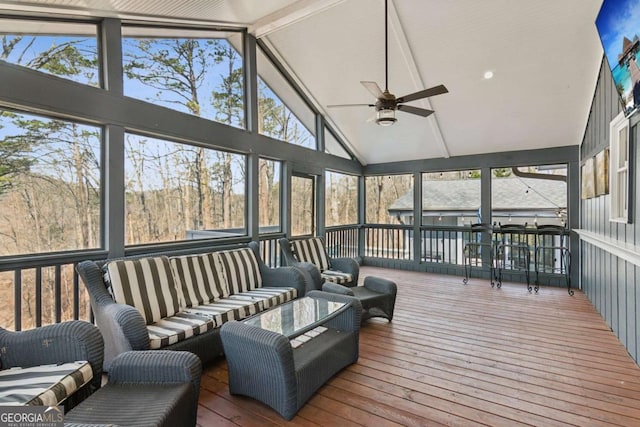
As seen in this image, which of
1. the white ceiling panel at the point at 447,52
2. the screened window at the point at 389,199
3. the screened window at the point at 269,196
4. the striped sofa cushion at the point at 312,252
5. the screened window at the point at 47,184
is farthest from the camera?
the screened window at the point at 389,199

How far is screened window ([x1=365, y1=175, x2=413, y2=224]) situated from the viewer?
7812 mm

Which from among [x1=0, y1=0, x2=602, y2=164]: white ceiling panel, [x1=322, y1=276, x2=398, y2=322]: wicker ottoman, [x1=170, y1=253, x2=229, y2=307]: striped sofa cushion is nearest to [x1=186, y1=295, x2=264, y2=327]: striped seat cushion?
[x1=170, y1=253, x2=229, y2=307]: striped sofa cushion

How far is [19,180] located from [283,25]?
12.1 ft

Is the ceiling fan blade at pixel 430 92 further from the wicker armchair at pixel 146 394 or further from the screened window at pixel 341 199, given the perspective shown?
the screened window at pixel 341 199

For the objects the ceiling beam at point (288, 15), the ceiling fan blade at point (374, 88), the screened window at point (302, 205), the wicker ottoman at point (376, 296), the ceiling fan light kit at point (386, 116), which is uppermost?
the ceiling beam at point (288, 15)

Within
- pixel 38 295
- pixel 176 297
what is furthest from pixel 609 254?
pixel 38 295

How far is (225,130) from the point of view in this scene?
448 centimetres

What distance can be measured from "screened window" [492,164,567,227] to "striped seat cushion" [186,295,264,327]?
557 cm

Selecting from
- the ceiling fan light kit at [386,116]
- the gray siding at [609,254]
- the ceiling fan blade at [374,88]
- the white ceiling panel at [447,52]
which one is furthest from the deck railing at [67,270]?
the ceiling fan blade at [374,88]

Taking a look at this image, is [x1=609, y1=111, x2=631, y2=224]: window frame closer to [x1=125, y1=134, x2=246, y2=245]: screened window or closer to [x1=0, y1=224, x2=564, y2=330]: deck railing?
[x1=0, y1=224, x2=564, y2=330]: deck railing

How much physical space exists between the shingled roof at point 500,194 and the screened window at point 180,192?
464 cm

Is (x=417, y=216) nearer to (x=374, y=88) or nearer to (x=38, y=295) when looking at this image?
(x=374, y=88)

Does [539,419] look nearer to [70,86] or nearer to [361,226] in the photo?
[70,86]

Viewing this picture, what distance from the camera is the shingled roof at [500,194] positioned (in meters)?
6.57
